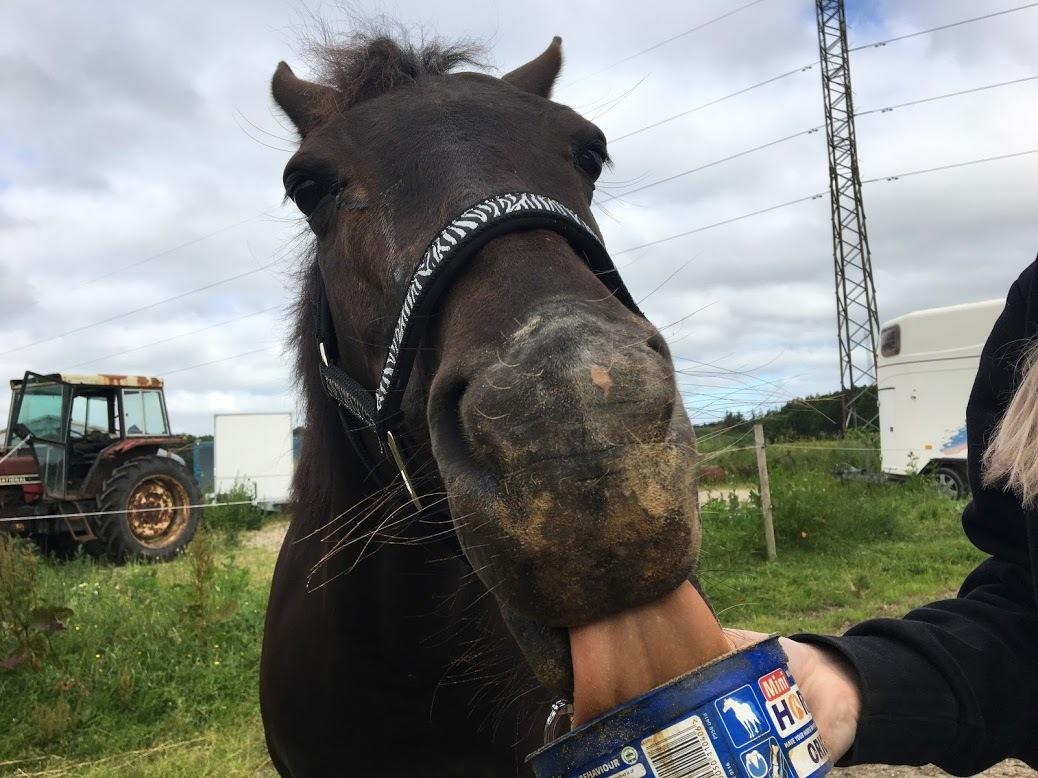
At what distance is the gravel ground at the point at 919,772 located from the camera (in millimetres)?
3725

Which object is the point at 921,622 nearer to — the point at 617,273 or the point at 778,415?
the point at 778,415

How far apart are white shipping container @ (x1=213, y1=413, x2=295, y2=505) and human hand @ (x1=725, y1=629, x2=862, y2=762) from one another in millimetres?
20411

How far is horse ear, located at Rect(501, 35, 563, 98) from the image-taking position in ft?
8.50

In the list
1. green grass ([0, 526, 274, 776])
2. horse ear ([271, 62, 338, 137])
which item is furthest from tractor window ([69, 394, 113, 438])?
horse ear ([271, 62, 338, 137])

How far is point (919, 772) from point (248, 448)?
20.0m

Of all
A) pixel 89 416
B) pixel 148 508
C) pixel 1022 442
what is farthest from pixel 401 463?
pixel 89 416

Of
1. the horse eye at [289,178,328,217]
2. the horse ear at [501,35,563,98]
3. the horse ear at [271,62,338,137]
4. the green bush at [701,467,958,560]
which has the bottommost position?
the green bush at [701,467,958,560]

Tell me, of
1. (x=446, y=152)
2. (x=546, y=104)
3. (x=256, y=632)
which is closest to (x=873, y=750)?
(x=446, y=152)

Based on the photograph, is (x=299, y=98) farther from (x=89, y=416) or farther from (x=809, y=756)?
(x=89, y=416)

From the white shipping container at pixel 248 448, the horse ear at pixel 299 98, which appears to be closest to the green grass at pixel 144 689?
the horse ear at pixel 299 98

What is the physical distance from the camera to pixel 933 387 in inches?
491

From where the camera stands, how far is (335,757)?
7.65 ft

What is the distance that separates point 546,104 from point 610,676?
1548 mm

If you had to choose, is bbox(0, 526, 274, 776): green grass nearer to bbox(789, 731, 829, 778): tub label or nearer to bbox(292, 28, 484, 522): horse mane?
bbox(292, 28, 484, 522): horse mane
